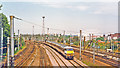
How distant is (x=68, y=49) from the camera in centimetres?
3344

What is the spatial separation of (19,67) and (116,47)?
47848 millimetres

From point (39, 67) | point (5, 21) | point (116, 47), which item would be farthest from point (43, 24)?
point (39, 67)

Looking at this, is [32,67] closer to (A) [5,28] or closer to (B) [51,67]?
(B) [51,67]

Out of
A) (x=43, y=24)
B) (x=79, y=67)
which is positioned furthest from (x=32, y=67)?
(x=43, y=24)

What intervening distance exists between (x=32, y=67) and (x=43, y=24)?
41972 mm

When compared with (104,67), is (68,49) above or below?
above

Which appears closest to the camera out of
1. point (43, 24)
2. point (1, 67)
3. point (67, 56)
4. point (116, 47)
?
point (1, 67)

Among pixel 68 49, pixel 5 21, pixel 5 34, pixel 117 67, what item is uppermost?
pixel 5 21

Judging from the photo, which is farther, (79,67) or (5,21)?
(5,21)

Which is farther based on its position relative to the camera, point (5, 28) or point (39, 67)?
point (5, 28)

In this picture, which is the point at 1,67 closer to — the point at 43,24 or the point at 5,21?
the point at 5,21

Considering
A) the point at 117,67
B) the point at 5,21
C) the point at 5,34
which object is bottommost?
the point at 117,67

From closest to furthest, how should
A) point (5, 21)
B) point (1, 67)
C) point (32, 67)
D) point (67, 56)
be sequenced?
point (1, 67), point (32, 67), point (67, 56), point (5, 21)

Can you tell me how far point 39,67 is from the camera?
25.4m
